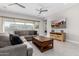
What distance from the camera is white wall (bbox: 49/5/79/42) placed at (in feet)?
16.7

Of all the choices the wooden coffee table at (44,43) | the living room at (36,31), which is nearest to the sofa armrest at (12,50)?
the living room at (36,31)

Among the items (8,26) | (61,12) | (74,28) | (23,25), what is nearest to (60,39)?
(74,28)

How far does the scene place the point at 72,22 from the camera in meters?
5.41

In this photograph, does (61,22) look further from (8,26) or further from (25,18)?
(8,26)

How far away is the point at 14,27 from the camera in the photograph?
7.99 meters

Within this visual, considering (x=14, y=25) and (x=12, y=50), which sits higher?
(x=14, y=25)

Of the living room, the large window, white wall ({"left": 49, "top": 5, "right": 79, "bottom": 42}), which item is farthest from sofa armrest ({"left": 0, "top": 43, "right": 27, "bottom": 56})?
the large window

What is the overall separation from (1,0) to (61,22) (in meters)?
5.76

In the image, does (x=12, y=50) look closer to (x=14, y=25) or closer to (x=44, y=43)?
(x=44, y=43)

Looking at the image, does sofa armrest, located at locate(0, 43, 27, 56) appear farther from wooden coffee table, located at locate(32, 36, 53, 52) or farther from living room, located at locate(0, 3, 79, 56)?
wooden coffee table, located at locate(32, 36, 53, 52)

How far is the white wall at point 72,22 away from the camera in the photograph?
16.7 feet

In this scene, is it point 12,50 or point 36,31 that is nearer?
point 12,50

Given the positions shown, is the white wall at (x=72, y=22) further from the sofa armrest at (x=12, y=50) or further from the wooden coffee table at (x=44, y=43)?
the sofa armrest at (x=12, y=50)

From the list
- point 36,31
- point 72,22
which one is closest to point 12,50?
point 72,22
